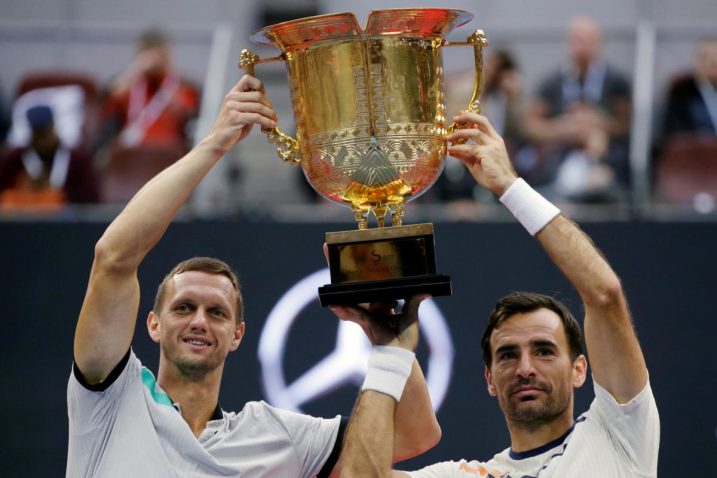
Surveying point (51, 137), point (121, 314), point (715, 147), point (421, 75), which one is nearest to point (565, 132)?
point (715, 147)

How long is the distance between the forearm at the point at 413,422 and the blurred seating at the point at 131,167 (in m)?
→ 3.24

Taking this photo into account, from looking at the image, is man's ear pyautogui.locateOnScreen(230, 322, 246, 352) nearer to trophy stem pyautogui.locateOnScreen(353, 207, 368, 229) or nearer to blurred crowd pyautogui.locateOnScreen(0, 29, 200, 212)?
trophy stem pyautogui.locateOnScreen(353, 207, 368, 229)

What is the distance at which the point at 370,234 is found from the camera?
14.0ft

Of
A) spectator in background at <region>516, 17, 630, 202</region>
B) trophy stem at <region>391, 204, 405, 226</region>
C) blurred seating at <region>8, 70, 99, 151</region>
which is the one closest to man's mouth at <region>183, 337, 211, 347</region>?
trophy stem at <region>391, 204, 405, 226</region>

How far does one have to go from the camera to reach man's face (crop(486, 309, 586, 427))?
14.6 ft

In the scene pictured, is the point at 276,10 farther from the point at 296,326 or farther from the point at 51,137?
the point at 296,326

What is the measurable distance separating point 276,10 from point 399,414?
5924 mm

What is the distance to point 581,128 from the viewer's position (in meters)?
7.66

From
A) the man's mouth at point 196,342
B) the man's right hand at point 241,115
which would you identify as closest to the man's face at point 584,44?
the man's right hand at point 241,115

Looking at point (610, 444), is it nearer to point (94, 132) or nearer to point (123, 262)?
point (123, 262)

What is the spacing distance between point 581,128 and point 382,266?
142 inches

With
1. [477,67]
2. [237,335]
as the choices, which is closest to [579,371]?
[477,67]

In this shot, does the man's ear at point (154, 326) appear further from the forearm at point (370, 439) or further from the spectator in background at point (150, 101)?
the spectator in background at point (150, 101)

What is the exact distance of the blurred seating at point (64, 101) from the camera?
812 cm
